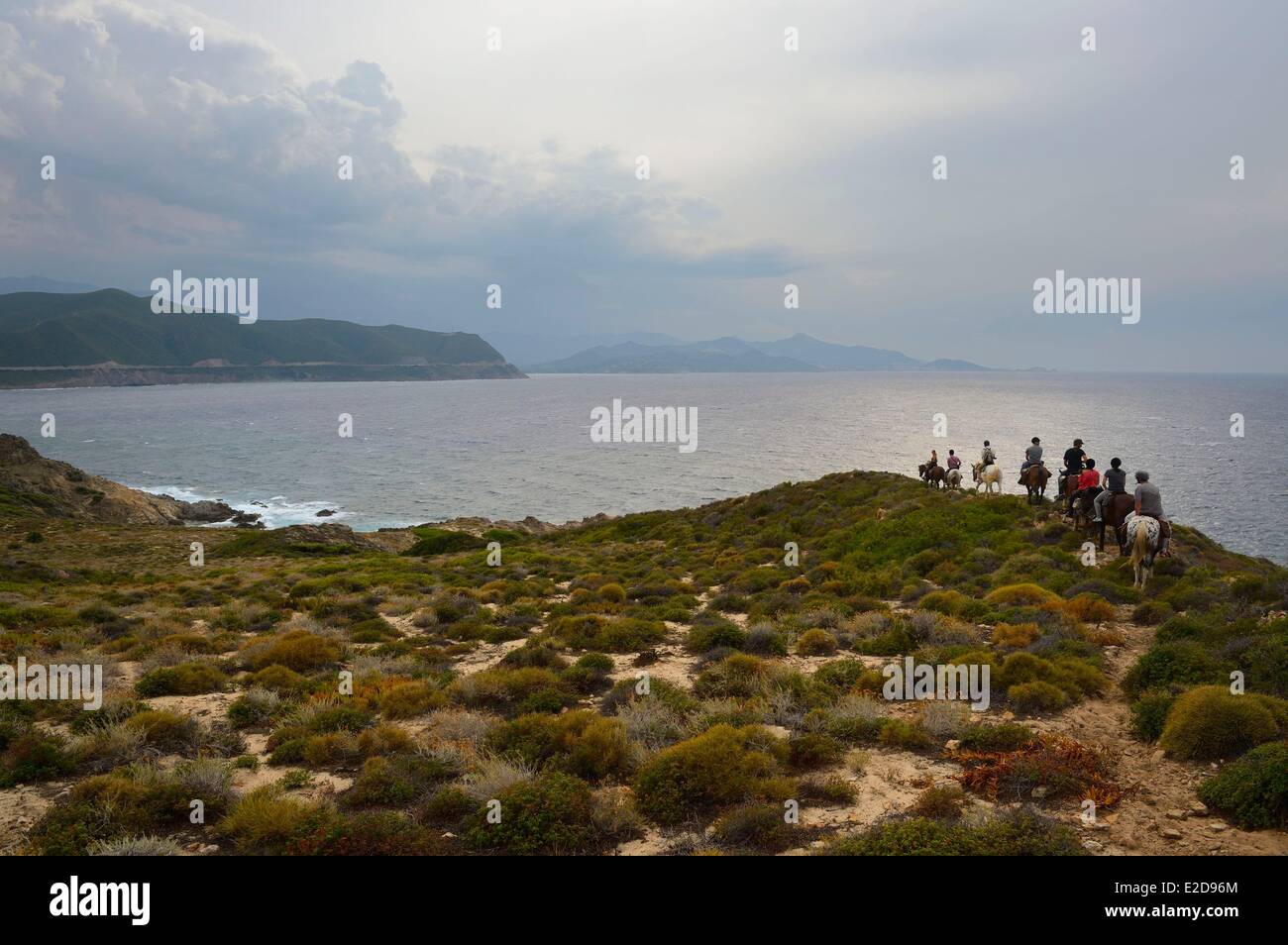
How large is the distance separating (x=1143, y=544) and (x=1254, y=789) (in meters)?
11.3

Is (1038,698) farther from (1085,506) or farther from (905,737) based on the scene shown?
(1085,506)

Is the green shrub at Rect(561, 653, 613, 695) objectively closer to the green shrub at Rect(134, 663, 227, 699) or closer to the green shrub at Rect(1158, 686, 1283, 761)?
the green shrub at Rect(134, 663, 227, 699)

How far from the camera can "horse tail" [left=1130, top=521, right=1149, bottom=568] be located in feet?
54.7

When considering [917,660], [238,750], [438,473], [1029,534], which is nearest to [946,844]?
[917,660]

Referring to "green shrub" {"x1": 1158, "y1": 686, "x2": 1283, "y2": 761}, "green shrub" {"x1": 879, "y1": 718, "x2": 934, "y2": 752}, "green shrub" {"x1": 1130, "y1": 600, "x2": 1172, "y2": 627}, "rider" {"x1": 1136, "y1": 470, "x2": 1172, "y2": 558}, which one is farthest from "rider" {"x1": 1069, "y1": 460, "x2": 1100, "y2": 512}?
"green shrub" {"x1": 879, "y1": 718, "x2": 934, "y2": 752}

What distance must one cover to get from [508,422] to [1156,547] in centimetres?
14220

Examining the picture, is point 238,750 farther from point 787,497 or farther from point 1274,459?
point 1274,459

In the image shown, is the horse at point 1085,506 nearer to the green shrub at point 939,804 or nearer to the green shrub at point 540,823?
the green shrub at point 939,804

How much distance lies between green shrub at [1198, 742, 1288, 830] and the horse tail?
10257mm

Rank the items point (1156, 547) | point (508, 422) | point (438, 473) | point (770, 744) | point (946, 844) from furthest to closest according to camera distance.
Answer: point (508, 422)
point (438, 473)
point (1156, 547)
point (770, 744)
point (946, 844)

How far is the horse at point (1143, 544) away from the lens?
54.7ft

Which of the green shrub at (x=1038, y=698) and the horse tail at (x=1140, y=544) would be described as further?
the horse tail at (x=1140, y=544)

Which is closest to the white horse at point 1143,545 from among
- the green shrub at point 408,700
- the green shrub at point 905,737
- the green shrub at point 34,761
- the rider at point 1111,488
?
the rider at point 1111,488
